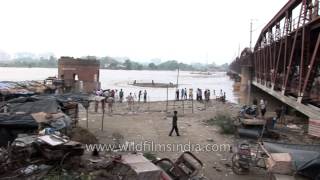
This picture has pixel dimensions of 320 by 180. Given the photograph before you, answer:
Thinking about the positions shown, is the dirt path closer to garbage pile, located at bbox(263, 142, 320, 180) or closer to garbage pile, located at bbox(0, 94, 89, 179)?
garbage pile, located at bbox(263, 142, 320, 180)

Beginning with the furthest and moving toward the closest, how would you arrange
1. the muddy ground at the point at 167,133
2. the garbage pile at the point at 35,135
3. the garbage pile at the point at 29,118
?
the muddy ground at the point at 167,133 → the garbage pile at the point at 29,118 → the garbage pile at the point at 35,135

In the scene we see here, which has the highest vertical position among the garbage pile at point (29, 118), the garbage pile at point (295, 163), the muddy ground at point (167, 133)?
the garbage pile at point (29, 118)

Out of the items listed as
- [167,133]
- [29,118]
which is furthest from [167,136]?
[29,118]

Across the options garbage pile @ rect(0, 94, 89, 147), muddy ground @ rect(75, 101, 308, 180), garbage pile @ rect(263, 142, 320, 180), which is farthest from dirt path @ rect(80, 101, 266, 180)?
garbage pile @ rect(0, 94, 89, 147)

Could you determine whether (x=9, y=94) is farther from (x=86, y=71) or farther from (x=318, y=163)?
(x=86, y=71)

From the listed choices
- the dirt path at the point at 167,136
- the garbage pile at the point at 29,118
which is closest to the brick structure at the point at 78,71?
the dirt path at the point at 167,136

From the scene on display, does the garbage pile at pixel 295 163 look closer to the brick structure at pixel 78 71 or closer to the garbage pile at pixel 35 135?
the garbage pile at pixel 35 135

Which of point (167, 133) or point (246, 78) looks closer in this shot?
point (167, 133)

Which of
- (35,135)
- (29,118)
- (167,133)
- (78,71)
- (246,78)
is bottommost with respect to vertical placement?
(167,133)

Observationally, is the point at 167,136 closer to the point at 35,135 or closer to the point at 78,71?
the point at 35,135

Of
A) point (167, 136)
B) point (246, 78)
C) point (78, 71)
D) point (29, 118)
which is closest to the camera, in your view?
point (29, 118)

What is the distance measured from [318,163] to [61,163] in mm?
6181

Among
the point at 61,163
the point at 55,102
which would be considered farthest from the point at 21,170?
the point at 55,102

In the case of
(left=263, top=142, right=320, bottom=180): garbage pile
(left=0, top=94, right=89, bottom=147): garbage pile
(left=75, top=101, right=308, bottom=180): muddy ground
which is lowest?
(left=75, top=101, right=308, bottom=180): muddy ground
